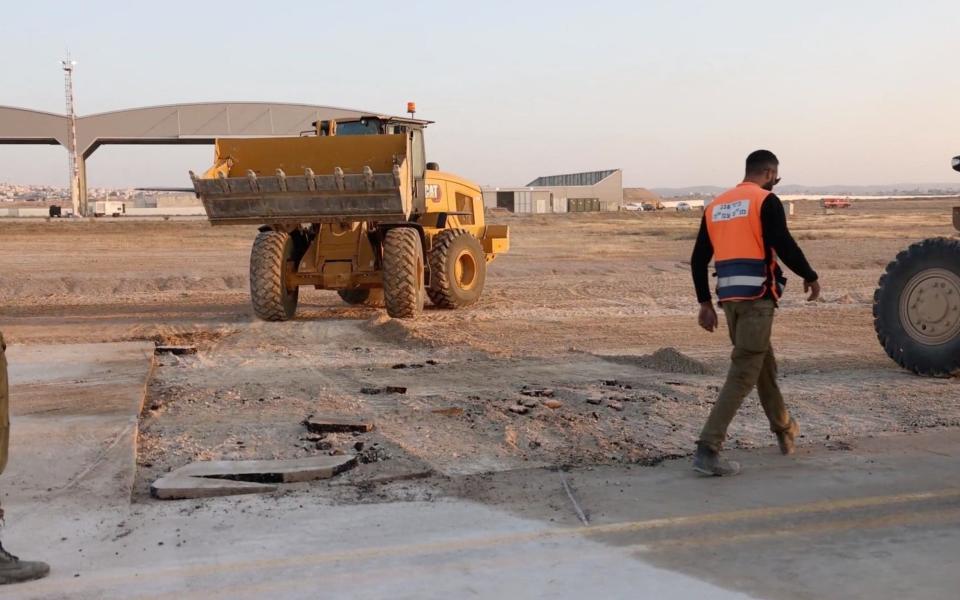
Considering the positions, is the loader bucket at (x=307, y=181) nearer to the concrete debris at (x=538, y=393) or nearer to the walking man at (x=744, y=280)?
the concrete debris at (x=538, y=393)

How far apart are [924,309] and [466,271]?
8.14m

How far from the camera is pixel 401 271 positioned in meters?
13.5

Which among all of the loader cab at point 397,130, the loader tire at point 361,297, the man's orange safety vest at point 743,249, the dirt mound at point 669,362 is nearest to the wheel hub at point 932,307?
the dirt mound at point 669,362

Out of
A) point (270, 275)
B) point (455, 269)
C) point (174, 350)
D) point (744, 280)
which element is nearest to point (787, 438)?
point (744, 280)

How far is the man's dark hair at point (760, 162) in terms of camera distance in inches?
238

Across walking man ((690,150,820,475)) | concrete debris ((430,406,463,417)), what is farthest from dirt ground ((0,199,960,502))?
walking man ((690,150,820,475))

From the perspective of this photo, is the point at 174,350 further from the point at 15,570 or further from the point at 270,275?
the point at 15,570

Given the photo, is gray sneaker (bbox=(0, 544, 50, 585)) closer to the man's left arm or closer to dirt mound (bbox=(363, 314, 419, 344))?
the man's left arm

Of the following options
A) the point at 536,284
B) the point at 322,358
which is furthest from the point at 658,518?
the point at 536,284

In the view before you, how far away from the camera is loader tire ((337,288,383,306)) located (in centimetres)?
1703

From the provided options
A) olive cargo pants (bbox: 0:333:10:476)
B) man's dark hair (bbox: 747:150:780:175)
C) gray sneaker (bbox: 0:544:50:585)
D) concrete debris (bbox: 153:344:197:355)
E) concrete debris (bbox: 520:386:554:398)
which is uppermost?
man's dark hair (bbox: 747:150:780:175)

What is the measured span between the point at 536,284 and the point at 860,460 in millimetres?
14391

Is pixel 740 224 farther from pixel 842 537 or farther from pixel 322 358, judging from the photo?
pixel 322 358

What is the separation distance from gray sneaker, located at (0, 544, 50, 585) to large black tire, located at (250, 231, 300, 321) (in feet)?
30.9
